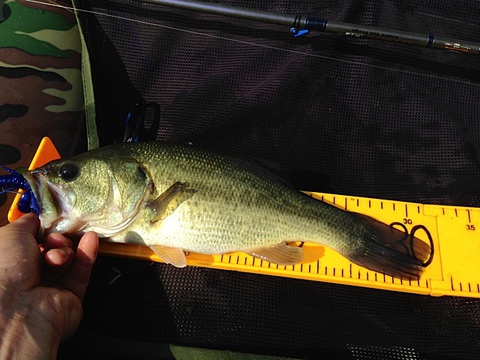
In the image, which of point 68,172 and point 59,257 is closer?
point 59,257

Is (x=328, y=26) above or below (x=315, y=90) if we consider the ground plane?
above

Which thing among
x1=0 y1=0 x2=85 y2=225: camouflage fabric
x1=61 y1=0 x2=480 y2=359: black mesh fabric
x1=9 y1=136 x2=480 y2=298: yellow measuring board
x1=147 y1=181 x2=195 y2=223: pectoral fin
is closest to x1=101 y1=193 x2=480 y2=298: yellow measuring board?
x1=9 y1=136 x2=480 y2=298: yellow measuring board

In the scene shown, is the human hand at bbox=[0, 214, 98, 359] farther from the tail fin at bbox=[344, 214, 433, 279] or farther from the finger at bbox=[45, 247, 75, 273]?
the tail fin at bbox=[344, 214, 433, 279]

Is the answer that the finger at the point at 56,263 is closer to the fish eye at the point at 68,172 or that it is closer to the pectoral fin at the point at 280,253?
the fish eye at the point at 68,172

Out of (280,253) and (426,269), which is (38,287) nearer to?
(280,253)

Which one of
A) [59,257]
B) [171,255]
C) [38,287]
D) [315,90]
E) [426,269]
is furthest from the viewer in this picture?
[315,90]

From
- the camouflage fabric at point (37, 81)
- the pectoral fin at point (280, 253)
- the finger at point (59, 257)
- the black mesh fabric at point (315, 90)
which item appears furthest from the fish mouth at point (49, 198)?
the pectoral fin at point (280, 253)

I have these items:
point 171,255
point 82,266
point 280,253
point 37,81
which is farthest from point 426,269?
point 37,81
